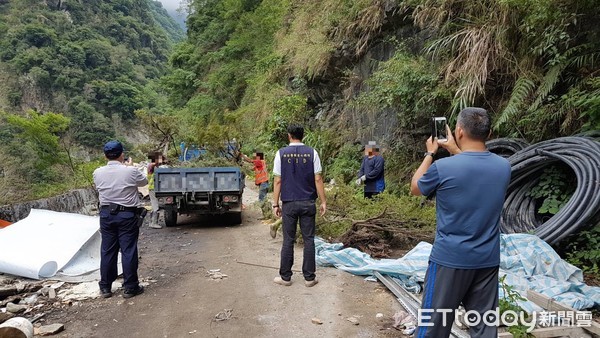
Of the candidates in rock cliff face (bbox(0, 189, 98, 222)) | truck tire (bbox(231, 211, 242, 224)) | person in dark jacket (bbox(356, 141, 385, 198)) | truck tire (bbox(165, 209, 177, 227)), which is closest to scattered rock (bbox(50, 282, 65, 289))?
truck tire (bbox(165, 209, 177, 227))

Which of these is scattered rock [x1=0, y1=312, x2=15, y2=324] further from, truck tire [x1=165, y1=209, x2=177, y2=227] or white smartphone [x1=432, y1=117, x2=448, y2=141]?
truck tire [x1=165, y1=209, x2=177, y2=227]

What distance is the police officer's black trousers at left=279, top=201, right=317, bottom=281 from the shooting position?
14.0 feet

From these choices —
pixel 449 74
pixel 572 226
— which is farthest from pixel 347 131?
pixel 572 226

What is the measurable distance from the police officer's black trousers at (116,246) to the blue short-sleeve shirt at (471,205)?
134 inches

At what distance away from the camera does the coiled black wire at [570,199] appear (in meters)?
4.35

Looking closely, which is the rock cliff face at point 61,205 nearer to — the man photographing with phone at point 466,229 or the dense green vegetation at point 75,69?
the man photographing with phone at point 466,229

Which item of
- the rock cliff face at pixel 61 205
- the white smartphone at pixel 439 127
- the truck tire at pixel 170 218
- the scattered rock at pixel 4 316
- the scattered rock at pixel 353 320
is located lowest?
the rock cliff face at pixel 61 205

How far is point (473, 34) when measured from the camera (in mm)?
7141

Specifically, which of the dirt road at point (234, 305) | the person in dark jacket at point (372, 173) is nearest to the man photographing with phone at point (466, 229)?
the dirt road at point (234, 305)

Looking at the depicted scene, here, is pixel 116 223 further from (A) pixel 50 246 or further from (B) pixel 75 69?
(B) pixel 75 69

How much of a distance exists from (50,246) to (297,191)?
3.37 metres

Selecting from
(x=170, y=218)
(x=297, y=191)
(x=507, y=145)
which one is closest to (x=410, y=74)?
(x=507, y=145)

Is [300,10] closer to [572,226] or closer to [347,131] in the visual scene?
[347,131]

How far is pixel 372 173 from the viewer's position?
6.89 meters
